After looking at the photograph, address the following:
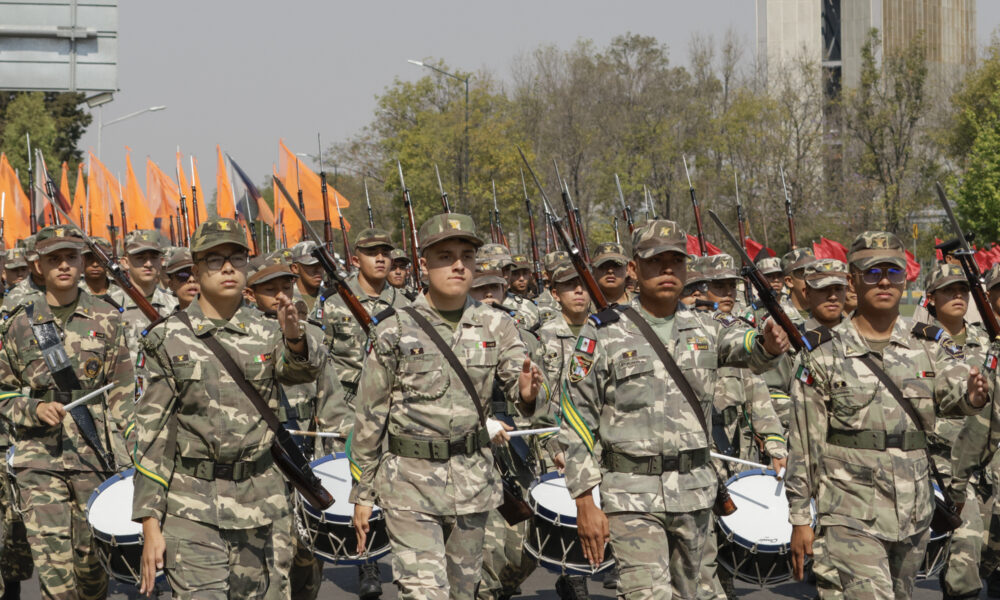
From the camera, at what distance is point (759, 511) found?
795 cm

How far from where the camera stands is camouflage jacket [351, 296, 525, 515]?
6.38 m

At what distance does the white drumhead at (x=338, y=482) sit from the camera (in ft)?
26.8

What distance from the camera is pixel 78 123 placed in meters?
72.0

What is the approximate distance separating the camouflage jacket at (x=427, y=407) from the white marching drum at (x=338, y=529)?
1726mm

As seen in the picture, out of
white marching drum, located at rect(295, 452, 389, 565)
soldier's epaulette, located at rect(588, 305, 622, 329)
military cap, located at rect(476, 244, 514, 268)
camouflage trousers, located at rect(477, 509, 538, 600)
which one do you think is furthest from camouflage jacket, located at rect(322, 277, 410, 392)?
soldier's epaulette, located at rect(588, 305, 622, 329)

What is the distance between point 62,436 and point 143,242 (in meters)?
3.97

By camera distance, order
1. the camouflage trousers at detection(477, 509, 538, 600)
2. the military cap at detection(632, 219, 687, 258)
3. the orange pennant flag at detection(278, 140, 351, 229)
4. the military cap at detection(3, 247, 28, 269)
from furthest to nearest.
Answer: the orange pennant flag at detection(278, 140, 351, 229), the military cap at detection(3, 247, 28, 269), the camouflage trousers at detection(477, 509, 538, 600), the military cap at detection(632, 219, 687, 258)

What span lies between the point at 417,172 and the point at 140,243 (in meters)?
29.8

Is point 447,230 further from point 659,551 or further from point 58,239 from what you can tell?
point 58,239

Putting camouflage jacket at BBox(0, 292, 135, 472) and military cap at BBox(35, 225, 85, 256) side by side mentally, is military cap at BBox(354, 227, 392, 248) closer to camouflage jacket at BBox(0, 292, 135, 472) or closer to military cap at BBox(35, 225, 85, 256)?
camouflage jacket at BBox(0, 292, 135, 472)

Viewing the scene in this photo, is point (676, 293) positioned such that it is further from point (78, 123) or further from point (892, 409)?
point (78, 123)

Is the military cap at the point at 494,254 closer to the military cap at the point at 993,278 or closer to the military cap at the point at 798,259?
the military cap at the point at 798,259

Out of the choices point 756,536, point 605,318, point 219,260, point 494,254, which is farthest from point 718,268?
point 219,260

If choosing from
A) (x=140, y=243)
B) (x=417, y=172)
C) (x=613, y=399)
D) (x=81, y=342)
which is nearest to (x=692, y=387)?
(x=613, y=399)
